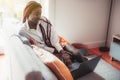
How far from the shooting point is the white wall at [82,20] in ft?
10.4

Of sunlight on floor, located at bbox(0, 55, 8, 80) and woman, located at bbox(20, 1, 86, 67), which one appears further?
sunlight on floor, located at bbox(0, 55, 8, 80)

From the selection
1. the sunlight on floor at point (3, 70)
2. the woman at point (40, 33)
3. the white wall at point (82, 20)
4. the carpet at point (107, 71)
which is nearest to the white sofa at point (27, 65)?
the woman at point (40, 33)

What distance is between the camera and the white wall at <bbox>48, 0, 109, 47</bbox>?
3172 millimetres

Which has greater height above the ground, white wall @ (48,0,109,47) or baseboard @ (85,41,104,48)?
white wall @ (48,0,109,47)

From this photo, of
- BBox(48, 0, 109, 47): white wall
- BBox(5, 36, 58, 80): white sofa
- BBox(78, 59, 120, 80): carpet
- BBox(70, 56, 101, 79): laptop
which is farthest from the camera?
BBox(48, 0, 109, 47): white wall

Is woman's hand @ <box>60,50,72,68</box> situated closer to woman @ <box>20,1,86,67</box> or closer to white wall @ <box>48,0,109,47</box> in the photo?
woman @ <box>20,1,86,67</box>

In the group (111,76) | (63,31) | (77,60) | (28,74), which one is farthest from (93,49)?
(28,74)

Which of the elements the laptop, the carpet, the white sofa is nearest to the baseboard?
the carpet

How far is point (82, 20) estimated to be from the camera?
3.40m

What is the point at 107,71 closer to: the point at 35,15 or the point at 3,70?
the point at 35,15

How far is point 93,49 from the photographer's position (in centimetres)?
364

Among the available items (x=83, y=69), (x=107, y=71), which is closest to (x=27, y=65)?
(x=83, y=69)

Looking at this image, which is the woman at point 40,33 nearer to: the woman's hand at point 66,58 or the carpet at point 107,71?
the woman's hand at point 66,58

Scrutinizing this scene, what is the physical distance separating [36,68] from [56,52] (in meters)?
1.11
